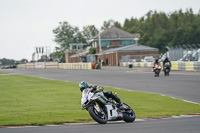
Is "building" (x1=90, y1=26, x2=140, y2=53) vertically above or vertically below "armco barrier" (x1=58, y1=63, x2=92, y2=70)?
above

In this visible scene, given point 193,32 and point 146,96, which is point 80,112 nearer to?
point 146,96

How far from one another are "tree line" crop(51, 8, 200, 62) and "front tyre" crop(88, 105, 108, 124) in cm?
11706

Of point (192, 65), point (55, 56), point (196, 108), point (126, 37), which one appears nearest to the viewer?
point (196, 108)

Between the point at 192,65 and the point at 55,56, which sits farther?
the point at 55,56

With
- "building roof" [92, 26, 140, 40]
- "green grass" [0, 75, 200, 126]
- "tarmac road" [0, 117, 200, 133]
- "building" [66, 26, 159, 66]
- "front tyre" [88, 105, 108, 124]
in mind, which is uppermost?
"building roof" [92, 26, 140, 40]

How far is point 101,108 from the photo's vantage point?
12.6 meters

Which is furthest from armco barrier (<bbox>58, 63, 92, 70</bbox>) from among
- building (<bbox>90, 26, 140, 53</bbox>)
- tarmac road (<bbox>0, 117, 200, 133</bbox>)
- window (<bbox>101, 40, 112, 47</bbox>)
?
tarmac road (<bbox>0, 117, 200, 133</bbox>)

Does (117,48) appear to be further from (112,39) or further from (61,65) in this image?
(112,39)

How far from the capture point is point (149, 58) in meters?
75.8

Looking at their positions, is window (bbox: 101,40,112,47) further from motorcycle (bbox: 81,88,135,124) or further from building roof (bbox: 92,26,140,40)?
motorcycle (bbox: 81,88,135,124)

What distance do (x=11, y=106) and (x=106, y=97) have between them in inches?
235

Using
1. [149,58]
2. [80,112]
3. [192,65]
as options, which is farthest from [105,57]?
[80,112]

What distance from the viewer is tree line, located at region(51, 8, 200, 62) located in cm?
13050

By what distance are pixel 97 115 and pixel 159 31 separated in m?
138
